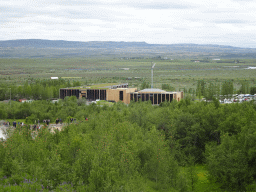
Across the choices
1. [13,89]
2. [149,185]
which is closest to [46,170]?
[149,185]

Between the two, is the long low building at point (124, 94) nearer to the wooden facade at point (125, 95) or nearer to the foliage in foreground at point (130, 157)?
the wooden facade at point (125, 95)

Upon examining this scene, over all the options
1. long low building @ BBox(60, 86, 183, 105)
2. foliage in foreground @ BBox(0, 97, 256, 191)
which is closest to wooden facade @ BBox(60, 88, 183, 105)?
long low building @ BBox(60, 86, 183, 105)

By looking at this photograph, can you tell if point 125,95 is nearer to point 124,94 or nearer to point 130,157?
point 124,94

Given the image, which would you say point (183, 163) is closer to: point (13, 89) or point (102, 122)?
point (102, 122)

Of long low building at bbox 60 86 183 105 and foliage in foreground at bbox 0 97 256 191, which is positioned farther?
long low building at bbox 60 86 183 105

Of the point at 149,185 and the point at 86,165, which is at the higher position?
the point at 86,165

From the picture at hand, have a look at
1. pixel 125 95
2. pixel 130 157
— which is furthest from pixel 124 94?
pixel 130 157

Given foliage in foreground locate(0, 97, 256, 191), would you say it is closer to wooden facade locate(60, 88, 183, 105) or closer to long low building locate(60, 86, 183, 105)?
wooden facade locate(60, 88, 183, 105)

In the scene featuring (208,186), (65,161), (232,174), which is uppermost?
(65,161)
